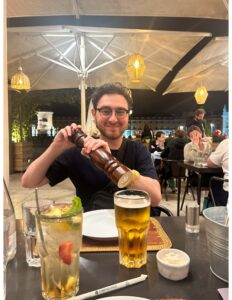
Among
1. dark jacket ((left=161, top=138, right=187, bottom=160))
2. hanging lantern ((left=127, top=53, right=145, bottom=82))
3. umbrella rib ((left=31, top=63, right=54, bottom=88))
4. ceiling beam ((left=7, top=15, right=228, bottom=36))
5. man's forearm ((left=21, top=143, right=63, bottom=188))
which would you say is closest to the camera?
man's forearm ((left=21, top=143, right=63, bottom=188))

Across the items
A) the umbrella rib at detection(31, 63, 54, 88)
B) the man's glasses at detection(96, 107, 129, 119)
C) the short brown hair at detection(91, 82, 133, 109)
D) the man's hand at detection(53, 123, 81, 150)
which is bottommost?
the man's hand at detection(53, 123, 81, 150)

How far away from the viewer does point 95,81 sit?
7148 mm

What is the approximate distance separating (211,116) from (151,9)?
9.19 m

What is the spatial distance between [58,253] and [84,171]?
0.91 metres

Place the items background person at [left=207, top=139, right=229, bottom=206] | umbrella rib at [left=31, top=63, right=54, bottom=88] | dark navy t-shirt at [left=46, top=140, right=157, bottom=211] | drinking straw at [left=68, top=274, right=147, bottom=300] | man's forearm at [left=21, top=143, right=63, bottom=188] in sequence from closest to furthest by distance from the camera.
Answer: drinking straw at [left=68, top=274, right=147, bottom=300], man's forearm at [left=21, top=143, right=63, bottom=188], dark navy t-shirt at [left=46, top=140, right=157, bottom=211], background person at [left=207, top=139, right=229, bottom=206], umbrella rib at [left=31, top=63, right=54, bottom=88]

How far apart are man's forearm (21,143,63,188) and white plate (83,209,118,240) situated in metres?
0.46

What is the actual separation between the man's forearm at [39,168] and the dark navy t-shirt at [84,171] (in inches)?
2.3

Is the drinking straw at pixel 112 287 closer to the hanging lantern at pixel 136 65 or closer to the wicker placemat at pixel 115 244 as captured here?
the wicker placemat at pixel 115 244

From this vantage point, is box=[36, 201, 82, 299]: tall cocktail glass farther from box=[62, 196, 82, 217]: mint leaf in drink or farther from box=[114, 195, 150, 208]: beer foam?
box=[114, 195, 150, 208]: beer foam

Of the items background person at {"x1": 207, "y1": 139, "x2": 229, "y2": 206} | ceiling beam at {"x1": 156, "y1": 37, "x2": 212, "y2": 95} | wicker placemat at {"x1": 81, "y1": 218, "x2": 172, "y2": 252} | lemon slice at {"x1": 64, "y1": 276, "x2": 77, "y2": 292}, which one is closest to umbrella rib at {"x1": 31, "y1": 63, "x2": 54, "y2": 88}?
ceiling beam at {"x1": 156, "y1": 37, "x2": 212, "y2": 95}

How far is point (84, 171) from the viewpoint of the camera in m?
1.52

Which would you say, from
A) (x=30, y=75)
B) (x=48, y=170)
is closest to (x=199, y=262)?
(x=48, y=170)

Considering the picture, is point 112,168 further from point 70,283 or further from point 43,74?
point 43,74

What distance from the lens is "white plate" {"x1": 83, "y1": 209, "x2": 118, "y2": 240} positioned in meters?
0.90
